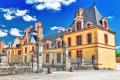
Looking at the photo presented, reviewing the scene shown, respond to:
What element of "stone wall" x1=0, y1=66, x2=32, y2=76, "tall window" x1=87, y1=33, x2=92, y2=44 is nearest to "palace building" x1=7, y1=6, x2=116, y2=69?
"tall window" x1=87, y1=33, x2=92, y2=44

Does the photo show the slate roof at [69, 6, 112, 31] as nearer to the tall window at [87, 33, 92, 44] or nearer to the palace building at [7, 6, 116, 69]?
the palace building at [7, 6, 116, 69]

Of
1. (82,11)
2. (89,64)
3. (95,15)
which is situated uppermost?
(82,11)

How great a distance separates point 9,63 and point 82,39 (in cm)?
1492

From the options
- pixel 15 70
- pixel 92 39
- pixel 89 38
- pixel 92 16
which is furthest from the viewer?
pixel 92 16

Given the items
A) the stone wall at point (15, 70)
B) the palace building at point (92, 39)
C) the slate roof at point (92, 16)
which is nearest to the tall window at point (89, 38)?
the palace building at point (92, 39)

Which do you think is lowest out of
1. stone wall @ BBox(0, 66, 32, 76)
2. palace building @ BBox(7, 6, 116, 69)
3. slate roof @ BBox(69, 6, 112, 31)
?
stone wall @ BBox(0, 66, 32, 76)

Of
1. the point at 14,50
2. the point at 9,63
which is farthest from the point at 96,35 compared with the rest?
the point at 14,50

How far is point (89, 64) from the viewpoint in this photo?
2030 centimetres

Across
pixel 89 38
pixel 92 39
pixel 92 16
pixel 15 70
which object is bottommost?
pixel 15 70

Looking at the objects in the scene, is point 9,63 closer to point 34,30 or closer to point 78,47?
point 78,47

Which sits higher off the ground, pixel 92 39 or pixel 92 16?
pixel 92 16

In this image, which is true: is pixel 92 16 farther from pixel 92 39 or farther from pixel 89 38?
pixel 92 39

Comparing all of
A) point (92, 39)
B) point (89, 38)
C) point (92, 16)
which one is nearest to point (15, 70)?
point (92, 39)

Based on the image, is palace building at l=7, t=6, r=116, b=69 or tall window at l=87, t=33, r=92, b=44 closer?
palace building at l=7, t=6, r=116, b=69
